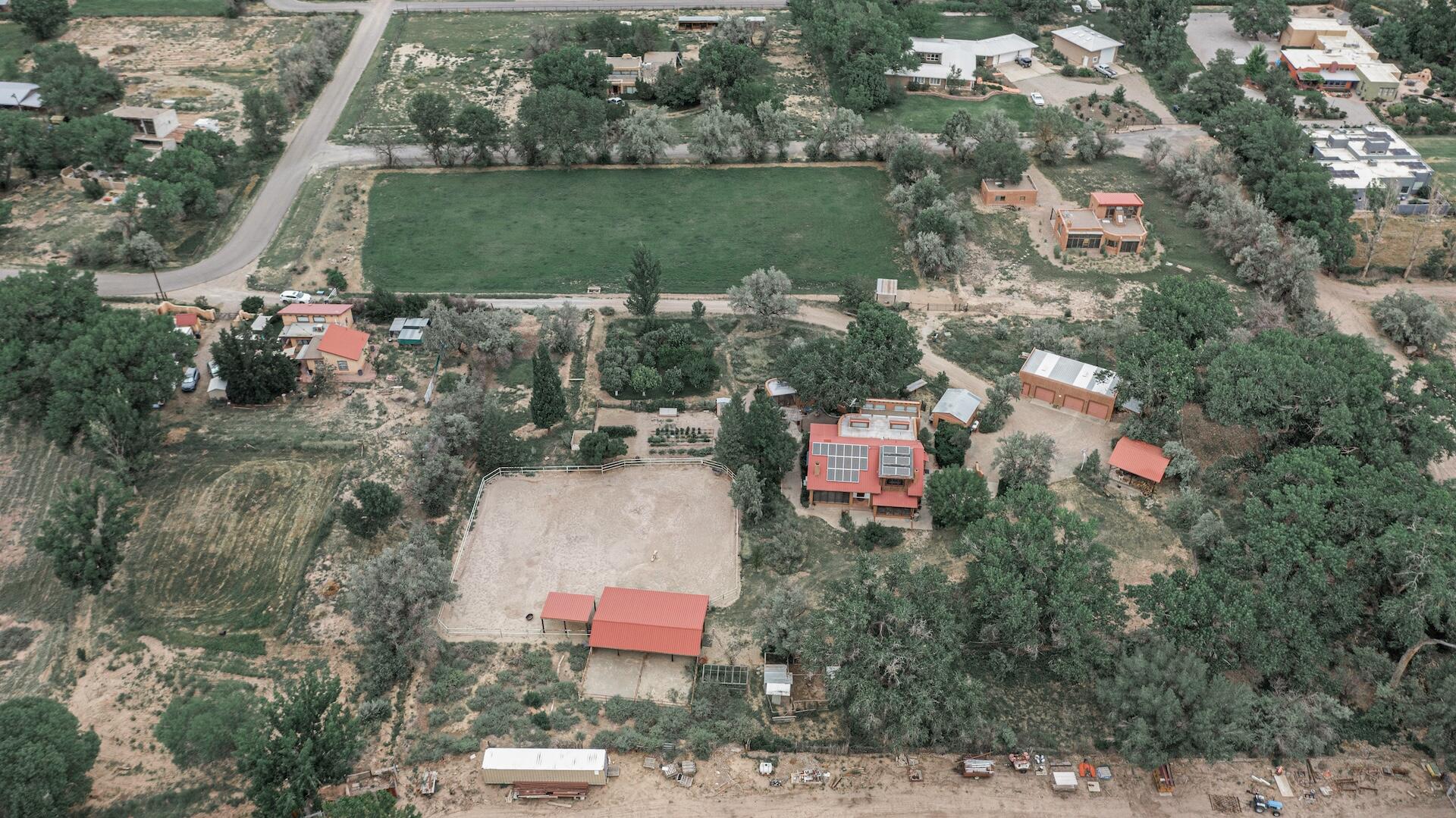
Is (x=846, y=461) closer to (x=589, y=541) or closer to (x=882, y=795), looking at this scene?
(x=589, y=541)

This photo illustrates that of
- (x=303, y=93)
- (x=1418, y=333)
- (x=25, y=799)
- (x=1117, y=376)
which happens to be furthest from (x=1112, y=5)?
(x=25, y=799)

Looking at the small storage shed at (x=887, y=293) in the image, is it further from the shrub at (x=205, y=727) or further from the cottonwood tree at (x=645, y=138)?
the shrub at (x=205, y=727)

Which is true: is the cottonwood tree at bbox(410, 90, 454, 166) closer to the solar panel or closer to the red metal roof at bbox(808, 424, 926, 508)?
the red metal roof at bbox(808, 424, 926, 508)

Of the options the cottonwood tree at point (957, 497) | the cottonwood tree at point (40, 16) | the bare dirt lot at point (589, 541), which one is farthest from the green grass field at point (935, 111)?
the cottonwood tree at point (40, 16)

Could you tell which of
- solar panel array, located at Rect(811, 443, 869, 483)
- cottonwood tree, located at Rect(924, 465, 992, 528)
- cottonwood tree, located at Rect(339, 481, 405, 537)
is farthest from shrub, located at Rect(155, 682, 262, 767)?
cottonwood tree, located at Rect(924, 465, 992, 528)

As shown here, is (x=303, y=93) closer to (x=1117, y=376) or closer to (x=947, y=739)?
(x=1117, y=376)
